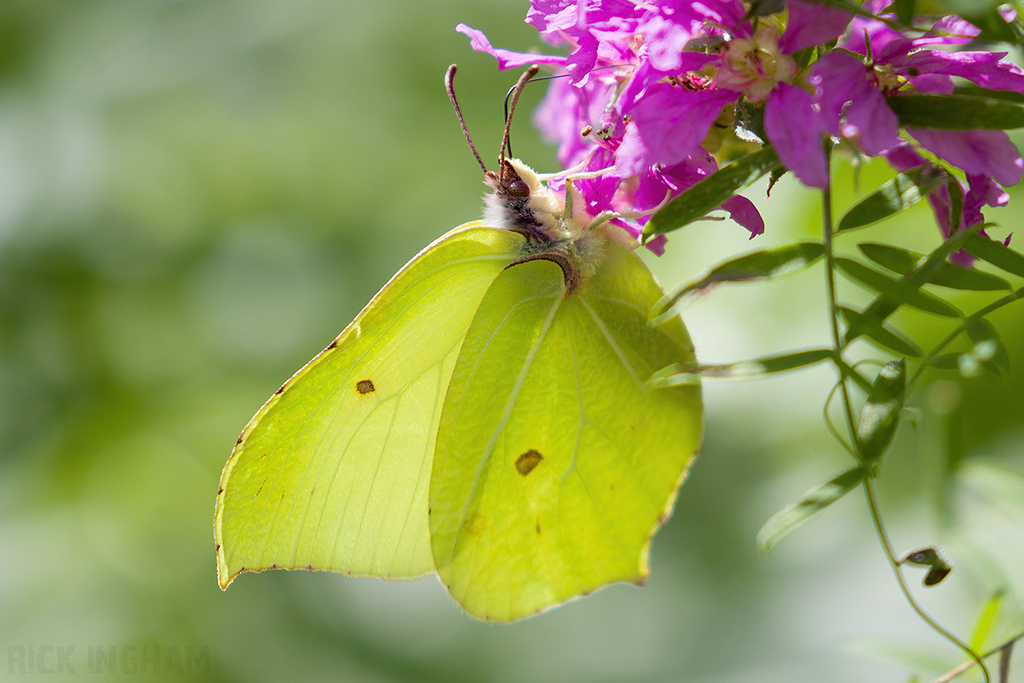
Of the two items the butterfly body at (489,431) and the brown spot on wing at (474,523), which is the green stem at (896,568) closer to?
the butterfly body at (489,431)

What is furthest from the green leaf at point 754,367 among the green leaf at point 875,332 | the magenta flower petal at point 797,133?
the magenta flower petal at point 797,133

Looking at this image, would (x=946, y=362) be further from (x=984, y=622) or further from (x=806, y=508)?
(x=984, y=622)

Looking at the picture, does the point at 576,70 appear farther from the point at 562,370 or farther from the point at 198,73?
the point at 198,73

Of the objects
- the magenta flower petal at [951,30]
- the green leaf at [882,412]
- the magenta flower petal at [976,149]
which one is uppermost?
the magenta flower petal at [951,30]

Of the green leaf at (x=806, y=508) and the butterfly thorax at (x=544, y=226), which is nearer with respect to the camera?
the green leaf at (x=806, y=508)

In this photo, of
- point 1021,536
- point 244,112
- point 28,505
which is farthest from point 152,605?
point 1021,536

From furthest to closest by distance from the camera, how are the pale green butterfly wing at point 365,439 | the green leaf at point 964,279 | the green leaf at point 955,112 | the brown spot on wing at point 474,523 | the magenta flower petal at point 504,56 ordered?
the brown spot on wing at point 474,523, the pale green butterfly wing at point 365,439, the magenta flower petal at point 504,56, the green leaf at point 964,279, the green leaf at point 955,112
